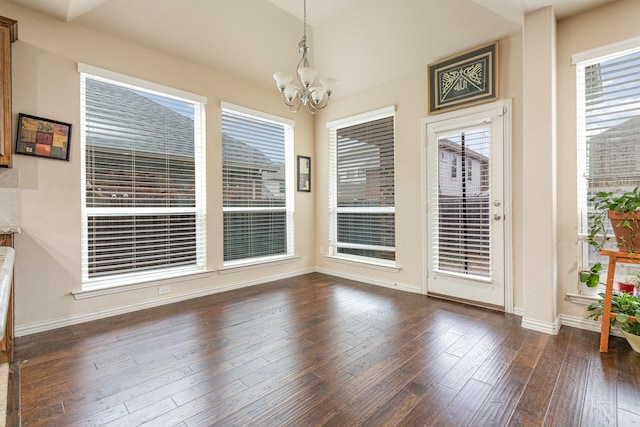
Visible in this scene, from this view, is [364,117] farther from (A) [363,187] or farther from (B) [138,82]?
(B) [138,82]

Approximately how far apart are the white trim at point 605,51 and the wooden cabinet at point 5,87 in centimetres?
461

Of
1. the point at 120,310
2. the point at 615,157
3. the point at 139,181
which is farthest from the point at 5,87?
the point at 615,157

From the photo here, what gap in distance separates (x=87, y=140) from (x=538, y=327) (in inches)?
179

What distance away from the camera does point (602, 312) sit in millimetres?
2393

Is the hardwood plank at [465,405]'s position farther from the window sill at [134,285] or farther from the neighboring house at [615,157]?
the window sill at [134,285]

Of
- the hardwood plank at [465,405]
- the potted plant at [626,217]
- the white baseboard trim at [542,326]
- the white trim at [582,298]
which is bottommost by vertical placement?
the hardwood plank at [465,405]

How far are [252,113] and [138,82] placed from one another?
142 centimetres

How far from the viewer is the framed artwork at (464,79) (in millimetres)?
3182

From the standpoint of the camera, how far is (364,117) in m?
4.38

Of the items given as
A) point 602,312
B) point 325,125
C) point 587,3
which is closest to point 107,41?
point 325,125

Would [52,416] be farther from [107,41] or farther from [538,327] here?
[538,327]

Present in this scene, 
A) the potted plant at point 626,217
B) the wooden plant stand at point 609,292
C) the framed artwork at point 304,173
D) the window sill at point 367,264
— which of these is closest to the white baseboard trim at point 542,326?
the wooden plant stand at point 609,292

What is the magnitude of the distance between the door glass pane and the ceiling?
107 cm

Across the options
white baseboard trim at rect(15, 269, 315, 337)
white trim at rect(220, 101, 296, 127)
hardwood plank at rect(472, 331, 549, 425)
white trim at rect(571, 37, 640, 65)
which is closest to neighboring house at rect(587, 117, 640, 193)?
white trim at rect(571, 37, 640, 65)
